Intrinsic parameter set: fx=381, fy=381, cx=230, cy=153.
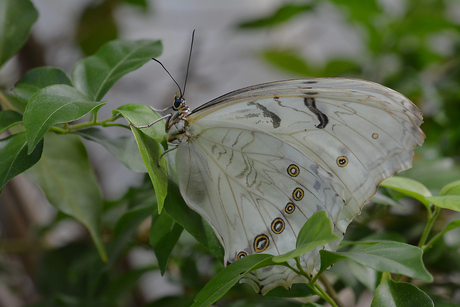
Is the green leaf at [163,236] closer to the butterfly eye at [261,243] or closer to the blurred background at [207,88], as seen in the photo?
the butterfly eye at [261,243]

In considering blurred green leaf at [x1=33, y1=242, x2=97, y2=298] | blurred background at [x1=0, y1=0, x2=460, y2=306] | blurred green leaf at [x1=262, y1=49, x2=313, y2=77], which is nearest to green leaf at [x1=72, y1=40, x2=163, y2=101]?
blurred background at [x1=0, y1=0, x2=460, y2=306]

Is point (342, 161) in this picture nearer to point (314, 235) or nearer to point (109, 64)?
point (314, 235)

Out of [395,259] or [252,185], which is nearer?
[395,259]

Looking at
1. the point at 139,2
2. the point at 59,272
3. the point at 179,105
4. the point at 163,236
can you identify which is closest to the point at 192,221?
the point at 163,236

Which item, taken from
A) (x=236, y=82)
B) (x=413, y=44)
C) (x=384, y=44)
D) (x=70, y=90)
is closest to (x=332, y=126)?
(x=70, y=90)

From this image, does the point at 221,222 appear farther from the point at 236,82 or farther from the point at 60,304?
the point at 236,82

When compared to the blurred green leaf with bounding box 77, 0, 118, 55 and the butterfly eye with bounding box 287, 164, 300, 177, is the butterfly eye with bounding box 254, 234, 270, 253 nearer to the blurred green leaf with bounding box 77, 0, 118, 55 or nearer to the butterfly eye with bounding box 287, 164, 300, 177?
the butterfly eye with bounding box 287, 164, 300, 177

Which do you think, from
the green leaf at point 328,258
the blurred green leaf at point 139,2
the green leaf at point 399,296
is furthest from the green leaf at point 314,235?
the blurred green leaf at point 139,2
